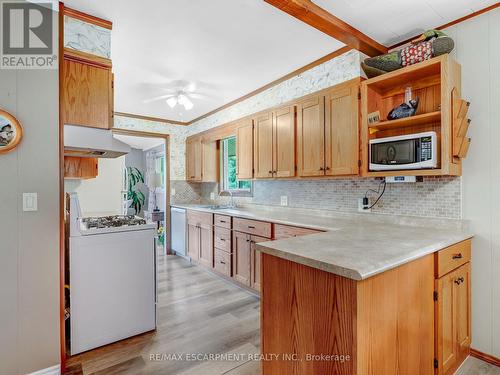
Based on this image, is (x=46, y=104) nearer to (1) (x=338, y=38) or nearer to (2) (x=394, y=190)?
(1) (x=338, y=38)

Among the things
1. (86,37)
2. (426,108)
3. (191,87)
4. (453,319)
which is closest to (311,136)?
(426,108)

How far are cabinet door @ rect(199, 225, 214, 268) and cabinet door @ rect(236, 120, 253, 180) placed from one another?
36.8 inches

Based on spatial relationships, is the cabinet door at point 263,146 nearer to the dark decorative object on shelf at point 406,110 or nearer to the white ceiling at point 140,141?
the dark decorative object on shelf at point 406,110

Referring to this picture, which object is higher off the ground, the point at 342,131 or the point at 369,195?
the point at 342,131

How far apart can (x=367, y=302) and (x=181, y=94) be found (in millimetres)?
3317

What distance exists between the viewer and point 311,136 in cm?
272

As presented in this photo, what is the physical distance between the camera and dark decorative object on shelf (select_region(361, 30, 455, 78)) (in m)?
1.89

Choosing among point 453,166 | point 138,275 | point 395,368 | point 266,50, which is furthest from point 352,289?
point 266,50

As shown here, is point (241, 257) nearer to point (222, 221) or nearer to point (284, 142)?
point (222, 221)

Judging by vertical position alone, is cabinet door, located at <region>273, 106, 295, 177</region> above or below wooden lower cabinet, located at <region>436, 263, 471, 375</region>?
above

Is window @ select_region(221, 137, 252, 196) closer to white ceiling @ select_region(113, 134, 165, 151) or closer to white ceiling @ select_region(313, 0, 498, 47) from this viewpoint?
white ceiling @ select_region(113, 134, 165, 151)

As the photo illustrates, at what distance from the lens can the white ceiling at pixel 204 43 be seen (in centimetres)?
192

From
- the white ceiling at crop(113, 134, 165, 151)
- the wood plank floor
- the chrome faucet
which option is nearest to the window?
the chrome faucet

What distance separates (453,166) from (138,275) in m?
2.57
